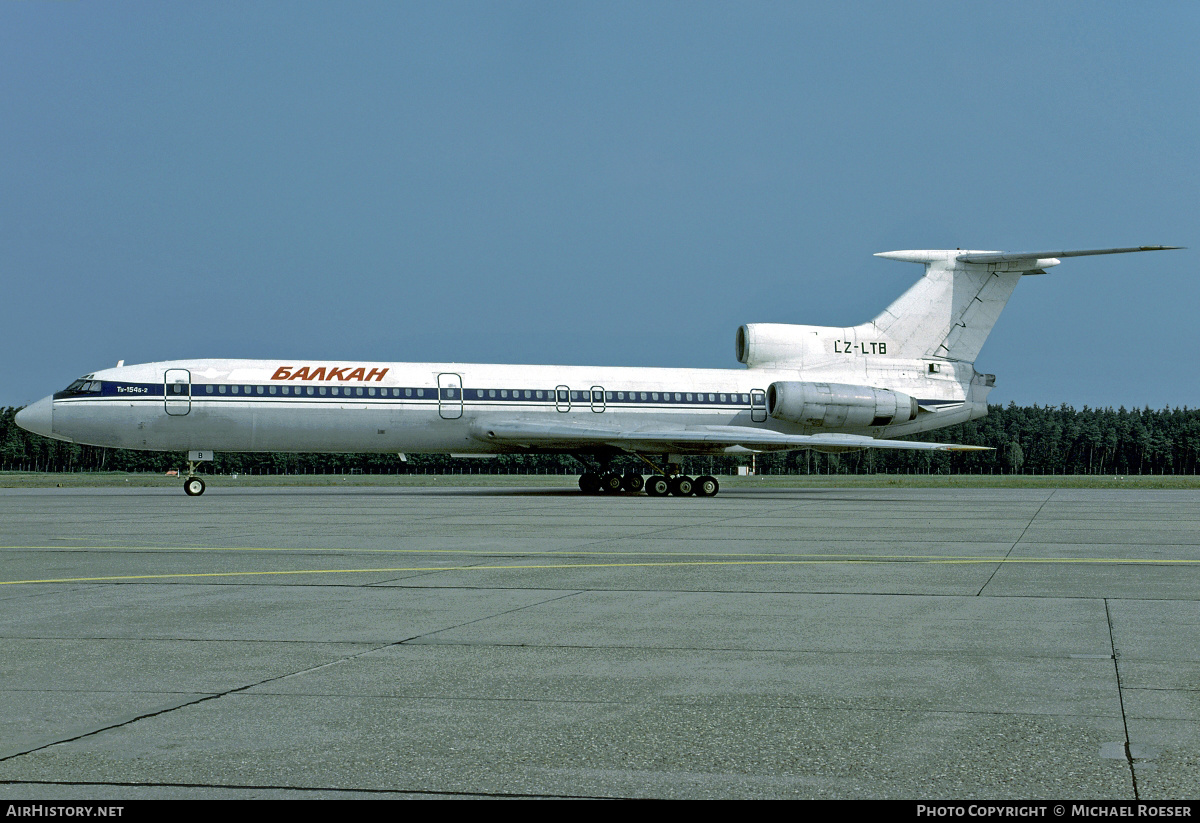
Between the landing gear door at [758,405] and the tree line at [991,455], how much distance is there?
8192 cm

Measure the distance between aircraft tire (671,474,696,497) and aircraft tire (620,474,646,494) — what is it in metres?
1.64

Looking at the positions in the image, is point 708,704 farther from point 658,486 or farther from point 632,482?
point 632,482

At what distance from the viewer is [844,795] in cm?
423

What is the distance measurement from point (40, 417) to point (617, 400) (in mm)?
17359

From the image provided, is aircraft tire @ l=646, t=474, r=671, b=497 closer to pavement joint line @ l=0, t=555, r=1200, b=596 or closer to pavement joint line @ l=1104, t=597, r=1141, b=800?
pavement joint line @ l=0, t=555, r=1200, b=596

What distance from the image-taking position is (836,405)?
118 ft

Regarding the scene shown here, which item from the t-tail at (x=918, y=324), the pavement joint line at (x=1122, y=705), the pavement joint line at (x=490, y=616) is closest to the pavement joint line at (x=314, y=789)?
the pavement joint line at (x=1122, y=705)

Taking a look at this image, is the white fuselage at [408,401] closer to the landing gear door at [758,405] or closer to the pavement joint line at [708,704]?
the landing gear door at [758,405]

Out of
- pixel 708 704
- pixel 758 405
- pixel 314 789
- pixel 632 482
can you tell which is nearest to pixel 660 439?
pixel 632 482

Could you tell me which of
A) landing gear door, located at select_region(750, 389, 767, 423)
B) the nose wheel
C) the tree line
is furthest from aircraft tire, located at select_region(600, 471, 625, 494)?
the tree line

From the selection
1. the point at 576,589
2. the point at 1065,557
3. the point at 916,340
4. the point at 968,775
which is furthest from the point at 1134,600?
the point at 916,340

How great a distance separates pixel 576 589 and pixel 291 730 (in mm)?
5590

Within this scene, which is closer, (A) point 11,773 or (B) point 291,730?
(A) point 11,773

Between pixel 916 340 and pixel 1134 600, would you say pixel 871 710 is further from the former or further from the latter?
pixel 916 340
